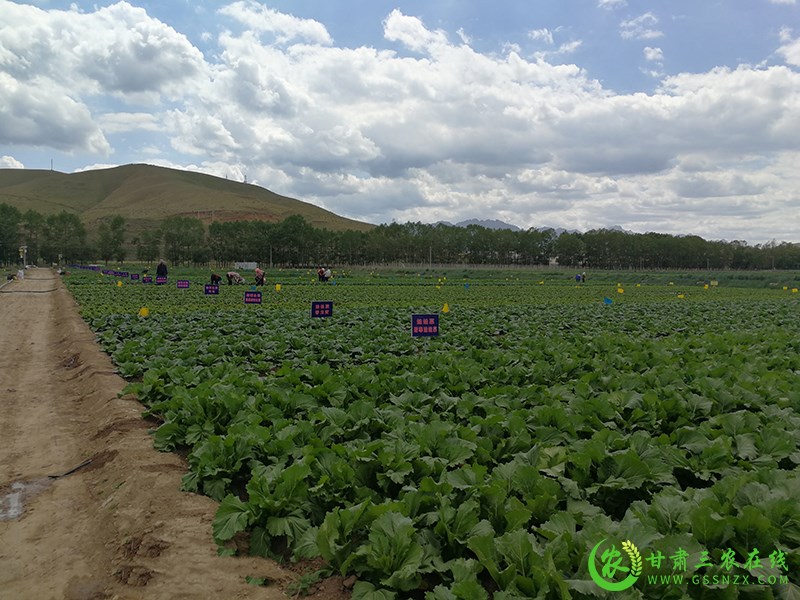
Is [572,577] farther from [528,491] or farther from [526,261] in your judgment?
[526,261]

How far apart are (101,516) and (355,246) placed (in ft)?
412

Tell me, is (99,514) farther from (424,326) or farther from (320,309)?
(320,309)

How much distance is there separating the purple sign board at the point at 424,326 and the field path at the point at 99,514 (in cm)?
594

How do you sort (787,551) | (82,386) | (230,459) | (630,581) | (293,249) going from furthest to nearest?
(293,249) < (82,386) < (230,459) < (787,551) < (630,581)

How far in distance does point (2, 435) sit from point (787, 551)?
31.8 feet

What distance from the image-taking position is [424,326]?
39.4 feet

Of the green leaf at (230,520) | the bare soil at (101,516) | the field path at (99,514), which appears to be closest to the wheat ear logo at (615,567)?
the bare soil at (101,516)

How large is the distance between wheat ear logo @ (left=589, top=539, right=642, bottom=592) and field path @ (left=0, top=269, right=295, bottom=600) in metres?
2.36

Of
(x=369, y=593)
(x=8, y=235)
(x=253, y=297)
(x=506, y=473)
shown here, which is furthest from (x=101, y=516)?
(x=8, y=235)

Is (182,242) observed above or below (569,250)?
below

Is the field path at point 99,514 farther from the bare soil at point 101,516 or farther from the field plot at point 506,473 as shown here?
the field plot at point 506,473

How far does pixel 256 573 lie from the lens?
422 centimetres

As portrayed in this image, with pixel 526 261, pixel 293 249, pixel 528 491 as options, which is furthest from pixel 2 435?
pixel 526 261

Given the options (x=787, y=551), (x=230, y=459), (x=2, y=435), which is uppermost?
(x=787, y=551)
